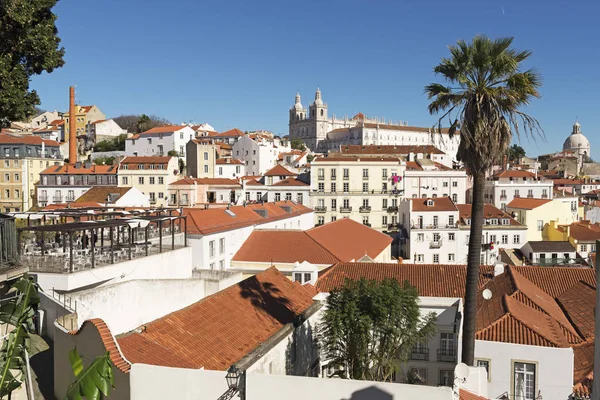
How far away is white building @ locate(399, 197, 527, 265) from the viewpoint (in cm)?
5094

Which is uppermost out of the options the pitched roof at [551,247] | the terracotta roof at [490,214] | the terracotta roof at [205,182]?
the terracotta roof at [205,182]

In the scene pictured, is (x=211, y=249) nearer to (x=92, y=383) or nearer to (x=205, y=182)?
(x=92, y=383)

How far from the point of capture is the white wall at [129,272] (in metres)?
15.8

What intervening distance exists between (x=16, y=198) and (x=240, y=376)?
6697 centimetres

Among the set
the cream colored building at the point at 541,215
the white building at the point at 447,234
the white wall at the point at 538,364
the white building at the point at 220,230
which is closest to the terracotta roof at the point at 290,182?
the white building at the point at 447,234

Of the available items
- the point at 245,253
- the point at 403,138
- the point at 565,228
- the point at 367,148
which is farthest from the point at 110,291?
the point at 403,138

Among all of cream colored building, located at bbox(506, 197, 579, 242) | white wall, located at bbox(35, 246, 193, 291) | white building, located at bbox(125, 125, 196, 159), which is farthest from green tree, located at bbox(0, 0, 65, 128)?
white building, located at bbox(125, 125, 196, 159)

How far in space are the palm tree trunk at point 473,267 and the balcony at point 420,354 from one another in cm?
668

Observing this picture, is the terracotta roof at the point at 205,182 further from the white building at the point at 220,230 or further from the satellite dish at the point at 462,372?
the satellite dish at the point at 462,372

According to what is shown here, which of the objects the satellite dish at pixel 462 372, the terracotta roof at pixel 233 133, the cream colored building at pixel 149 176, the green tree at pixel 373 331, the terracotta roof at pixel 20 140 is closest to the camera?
the satellite dish at pixel 462 372

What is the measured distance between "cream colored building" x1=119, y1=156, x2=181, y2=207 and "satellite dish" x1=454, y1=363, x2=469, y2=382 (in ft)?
188

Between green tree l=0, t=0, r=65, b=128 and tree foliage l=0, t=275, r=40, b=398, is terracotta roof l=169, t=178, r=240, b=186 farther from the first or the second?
tree foliage l=0, t=275, r=40, b=398

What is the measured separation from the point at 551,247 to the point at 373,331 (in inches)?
1460

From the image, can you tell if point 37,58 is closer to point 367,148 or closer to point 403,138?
point 367,148
